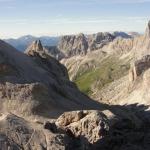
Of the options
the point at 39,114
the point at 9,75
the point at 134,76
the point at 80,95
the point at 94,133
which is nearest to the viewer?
the point at 94,133

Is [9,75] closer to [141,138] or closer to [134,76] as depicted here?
[141,138]

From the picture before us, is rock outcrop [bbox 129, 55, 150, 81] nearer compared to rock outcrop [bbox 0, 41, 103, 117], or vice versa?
rock outcrop [bbox 0, 41, 103, 117]

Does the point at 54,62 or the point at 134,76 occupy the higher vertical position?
the point at 54,62

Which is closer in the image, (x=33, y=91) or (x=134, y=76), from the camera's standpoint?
(x=33, y=91)

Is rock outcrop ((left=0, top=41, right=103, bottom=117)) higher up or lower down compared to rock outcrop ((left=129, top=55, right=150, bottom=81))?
higher up

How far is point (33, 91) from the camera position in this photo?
45.6m

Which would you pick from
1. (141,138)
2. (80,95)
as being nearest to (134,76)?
(80,95)

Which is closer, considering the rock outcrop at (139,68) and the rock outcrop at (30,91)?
the rock outcrop at (30,91)

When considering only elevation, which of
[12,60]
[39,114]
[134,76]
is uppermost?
[12,60]

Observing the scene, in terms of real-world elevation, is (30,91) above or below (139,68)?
above

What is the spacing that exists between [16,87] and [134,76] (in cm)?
7428

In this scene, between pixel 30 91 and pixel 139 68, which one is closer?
pixel 30 91

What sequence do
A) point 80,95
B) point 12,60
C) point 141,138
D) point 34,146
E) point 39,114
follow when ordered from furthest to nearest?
point 80,95, point 12,60, point 39,114, point 141,138, point 34,146

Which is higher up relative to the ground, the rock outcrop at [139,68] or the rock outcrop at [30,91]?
the rock outcrop at [30,91]
